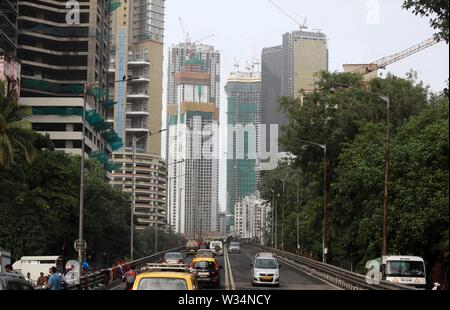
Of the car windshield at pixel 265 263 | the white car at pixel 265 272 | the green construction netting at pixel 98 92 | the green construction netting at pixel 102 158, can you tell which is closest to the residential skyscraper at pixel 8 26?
the green construction netting at pixel 98 92

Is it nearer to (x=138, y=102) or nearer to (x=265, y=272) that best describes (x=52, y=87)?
(x=138, y=102)

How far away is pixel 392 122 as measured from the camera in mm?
59469

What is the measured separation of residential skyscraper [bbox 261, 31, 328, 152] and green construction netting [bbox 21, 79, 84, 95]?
31.8 meters

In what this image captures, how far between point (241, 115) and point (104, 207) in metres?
86.4

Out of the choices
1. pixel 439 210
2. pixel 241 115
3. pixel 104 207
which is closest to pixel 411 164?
pixel 439 210

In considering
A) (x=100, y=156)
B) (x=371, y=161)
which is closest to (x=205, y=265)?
(x=371, y=161)

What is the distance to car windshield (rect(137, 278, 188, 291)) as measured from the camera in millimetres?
14922

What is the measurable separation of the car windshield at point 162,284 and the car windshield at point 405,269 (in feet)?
63.4

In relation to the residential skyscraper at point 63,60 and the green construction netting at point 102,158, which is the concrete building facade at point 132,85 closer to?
the residential skyscraper at point 63,60

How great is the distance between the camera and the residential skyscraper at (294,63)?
108000 mm

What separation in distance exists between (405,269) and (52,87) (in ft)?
319

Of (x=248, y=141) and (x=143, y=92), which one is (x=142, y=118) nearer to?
(x=143, y=92)

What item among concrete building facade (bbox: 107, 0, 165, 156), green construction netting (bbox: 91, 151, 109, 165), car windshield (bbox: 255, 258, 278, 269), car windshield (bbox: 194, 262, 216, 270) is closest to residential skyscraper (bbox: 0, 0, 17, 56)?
green construction netting (bbox: 91, 151, 109, 165)

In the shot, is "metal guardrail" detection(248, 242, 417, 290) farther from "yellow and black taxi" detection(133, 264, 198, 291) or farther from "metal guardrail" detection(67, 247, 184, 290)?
"metal guardrail" detection(67, 247, 184, 290)
